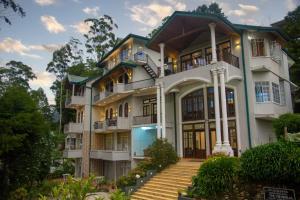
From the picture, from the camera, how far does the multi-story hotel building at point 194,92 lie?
17.9m

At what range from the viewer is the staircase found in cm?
1495

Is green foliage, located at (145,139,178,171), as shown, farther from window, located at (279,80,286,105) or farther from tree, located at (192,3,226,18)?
tree, located at (192,3,226,18)

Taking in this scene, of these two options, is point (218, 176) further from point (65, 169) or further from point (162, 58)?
point (65, 169)

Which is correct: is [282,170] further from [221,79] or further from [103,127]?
[103,127]

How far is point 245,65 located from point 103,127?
15.4 m

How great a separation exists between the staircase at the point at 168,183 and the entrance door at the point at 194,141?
8.26 feet

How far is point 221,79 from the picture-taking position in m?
17.0

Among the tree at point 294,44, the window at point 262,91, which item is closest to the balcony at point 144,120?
the window at point 262,91

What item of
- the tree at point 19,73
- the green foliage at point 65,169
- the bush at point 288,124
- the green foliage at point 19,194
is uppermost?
the tree at point 19,73

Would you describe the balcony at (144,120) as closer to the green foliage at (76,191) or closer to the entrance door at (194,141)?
the entrance door at (194,141)

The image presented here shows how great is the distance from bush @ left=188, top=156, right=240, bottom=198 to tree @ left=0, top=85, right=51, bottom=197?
33.1 feet

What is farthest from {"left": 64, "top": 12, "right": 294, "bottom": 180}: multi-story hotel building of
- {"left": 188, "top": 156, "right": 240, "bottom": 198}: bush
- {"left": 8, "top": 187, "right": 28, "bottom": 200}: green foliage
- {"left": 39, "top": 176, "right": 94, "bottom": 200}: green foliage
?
{"left": 39, "top": 176, "right": 94, "bottom": 200}: green foliage

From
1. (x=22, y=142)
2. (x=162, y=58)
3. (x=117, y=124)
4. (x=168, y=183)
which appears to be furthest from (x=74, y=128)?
(x=168, y=183)

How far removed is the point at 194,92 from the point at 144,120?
5.20m
